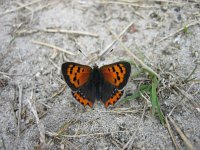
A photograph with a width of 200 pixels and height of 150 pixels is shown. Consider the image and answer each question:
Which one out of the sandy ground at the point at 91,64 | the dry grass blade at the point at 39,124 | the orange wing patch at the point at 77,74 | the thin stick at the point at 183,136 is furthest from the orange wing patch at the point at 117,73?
the dry grass blade at the point at 39,124

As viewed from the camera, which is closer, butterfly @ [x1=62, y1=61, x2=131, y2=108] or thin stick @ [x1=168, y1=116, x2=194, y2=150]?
thin stick @ [x1=168, y1=116, x2=194, y2=150]

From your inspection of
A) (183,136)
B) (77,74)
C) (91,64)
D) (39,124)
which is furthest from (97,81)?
(183,136)

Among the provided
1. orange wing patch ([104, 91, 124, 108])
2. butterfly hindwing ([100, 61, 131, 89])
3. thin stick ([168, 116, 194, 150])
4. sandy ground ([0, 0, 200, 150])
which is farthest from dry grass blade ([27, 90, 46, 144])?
thin stick ([168, 116, 194, 150])

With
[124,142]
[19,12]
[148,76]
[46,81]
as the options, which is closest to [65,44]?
[46,81]

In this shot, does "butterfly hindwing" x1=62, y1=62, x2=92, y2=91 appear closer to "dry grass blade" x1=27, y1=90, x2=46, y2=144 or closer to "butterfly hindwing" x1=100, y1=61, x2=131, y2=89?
"butterfly hindwing" x1=100, y1=61, x2=131, y2=89

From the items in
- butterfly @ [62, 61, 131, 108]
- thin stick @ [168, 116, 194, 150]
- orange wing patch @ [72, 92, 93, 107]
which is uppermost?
butterfly @ [62, 61, 131, 108]

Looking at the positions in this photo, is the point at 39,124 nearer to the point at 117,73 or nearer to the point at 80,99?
the point at 80,99

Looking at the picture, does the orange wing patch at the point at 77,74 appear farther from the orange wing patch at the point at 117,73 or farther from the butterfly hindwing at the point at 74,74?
the orange wing patch at the point at 117,73
